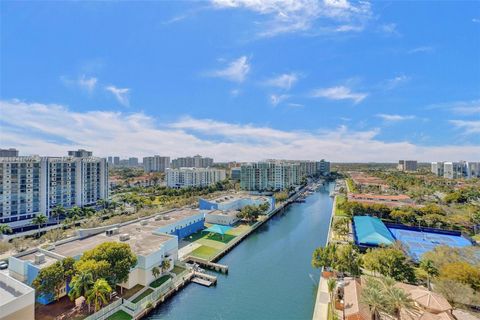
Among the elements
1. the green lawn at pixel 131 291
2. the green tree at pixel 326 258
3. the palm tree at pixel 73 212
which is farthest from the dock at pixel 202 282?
the palm tree at pixel 73 212

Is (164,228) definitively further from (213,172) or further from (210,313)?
(213,172)

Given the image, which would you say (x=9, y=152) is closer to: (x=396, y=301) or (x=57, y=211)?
(x=57, y=211)

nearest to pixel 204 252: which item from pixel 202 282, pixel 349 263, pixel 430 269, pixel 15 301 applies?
pixel 202 282

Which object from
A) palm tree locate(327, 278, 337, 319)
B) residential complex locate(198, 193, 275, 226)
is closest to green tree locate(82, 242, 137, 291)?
palm tree locate(327, 278, 337, 319)

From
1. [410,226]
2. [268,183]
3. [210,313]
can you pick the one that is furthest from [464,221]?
[268,183]

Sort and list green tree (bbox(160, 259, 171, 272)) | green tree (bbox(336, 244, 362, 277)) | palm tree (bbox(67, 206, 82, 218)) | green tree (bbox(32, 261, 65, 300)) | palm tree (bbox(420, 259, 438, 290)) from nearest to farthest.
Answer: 1. green tree (bbox(32, 261, 65, 300))
2. palm tree (bbox(420, 259, 438, 290))
3. green tree (bbox(336, 244, 362, 277))
4. green tree (bbox(160, 259, 171, 272))
5. palm tree (bbox(67, 206, 82, 218))

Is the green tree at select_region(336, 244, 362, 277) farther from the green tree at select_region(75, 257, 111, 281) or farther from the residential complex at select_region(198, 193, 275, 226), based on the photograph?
the residential complex at select_region(198, 193, 275, 226)

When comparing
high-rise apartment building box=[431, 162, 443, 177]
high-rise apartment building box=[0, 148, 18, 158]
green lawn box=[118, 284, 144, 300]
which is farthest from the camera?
high-rise apartment building box=[431, 162, 443, 177]

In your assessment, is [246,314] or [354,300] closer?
[354,300]
